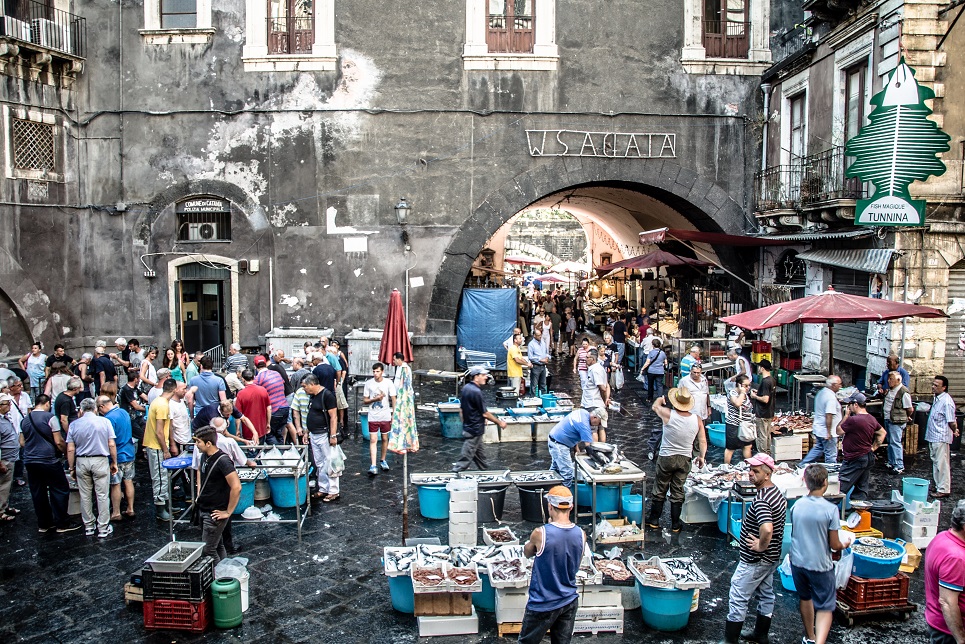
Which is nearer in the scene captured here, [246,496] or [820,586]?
[820,586]

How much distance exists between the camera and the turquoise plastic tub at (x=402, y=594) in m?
7.21

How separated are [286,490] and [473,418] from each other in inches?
96.1

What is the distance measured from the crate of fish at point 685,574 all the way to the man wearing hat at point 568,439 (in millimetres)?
2257

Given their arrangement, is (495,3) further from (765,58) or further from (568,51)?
(765,58)

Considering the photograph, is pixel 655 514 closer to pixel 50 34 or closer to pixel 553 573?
pixel 553 573

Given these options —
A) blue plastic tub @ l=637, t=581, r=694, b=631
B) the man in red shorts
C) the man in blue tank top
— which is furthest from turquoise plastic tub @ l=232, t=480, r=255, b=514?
blue plastic tub @ l=637, t=581, r=694, b=631

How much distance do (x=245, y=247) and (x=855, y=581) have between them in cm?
1526

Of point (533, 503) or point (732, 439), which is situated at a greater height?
point (732, 439)

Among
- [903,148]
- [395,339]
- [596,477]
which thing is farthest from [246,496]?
[903,148]

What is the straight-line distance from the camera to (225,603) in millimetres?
7004

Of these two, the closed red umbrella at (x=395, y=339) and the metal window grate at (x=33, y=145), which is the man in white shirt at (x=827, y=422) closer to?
the closed red umbrella at (x=395, y=339)

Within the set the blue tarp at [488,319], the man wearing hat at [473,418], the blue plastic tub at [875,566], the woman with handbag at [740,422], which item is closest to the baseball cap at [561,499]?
the blue plastic tub at [875,566]

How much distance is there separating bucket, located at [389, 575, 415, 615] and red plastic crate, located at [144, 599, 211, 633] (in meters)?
1.60

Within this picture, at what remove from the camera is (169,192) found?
1886 cm
